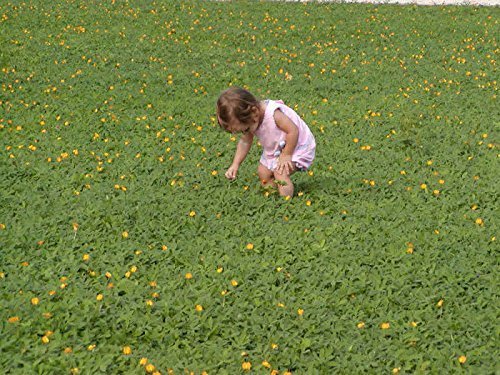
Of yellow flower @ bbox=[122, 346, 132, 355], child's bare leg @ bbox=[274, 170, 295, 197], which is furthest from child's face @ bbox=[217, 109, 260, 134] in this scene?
yellow flower @ bbox=[122, 346, 132, 355]

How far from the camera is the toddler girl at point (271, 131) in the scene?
17.3ft

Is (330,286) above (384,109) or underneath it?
above

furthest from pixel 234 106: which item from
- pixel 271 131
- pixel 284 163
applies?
pixel 284 163

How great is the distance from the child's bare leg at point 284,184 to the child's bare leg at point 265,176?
0.33 ft

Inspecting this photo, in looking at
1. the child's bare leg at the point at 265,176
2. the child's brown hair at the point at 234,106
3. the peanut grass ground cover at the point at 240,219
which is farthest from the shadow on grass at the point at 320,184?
the child's brown hair at the point at 234,106

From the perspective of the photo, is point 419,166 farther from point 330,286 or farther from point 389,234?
point 330,286

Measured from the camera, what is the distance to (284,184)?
5.74 m

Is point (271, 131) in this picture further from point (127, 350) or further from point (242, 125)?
point (127, 350)

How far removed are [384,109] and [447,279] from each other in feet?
13.7

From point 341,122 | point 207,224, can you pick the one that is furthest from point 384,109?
point 207,224

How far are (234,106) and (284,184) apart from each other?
855 mm

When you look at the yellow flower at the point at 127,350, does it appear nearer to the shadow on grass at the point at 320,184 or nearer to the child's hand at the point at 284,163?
the child's hand at the point at 284,163

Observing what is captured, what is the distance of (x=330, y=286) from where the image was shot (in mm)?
4707

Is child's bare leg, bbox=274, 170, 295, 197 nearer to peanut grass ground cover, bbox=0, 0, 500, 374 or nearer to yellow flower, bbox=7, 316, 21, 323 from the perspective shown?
peanut grass ground cover, bbox=0, 0, 500, 374
